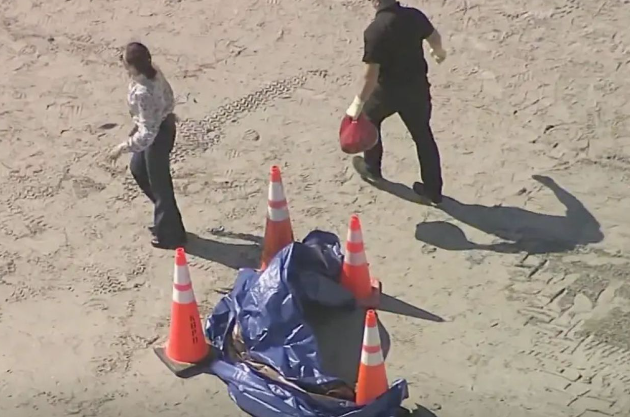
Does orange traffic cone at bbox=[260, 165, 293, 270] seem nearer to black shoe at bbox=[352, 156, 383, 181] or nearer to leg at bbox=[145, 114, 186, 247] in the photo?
leg at bbox=[145, 114, 186, 247]

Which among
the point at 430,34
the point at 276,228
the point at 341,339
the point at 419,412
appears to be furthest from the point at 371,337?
the point at 430,34

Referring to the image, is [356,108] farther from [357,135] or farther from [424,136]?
[424,136]

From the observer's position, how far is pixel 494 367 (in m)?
7.17

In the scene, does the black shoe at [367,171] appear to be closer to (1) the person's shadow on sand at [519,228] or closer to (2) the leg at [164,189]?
(1) the person's shadow on sand at [519,228]

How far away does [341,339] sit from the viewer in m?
7.37

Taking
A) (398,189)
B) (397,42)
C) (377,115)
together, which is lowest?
(398,189)

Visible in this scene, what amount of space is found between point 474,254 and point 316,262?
4.05 ft

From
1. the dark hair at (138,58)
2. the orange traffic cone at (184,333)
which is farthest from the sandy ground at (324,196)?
the dark hair at (138,58)

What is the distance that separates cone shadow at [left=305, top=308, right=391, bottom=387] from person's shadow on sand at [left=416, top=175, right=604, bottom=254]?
1.09 meters

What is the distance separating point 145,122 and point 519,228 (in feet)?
8.92

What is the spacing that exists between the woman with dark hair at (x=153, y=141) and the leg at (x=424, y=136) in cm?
170

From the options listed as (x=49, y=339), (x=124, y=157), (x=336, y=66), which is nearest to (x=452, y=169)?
(x=336, y=66)

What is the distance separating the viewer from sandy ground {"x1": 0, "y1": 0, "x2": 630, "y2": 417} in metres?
7.21

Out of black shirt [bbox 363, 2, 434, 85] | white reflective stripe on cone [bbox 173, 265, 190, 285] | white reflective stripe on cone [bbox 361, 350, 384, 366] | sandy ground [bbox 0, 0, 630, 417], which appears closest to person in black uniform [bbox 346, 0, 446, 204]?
black shirt [bbox 363, 2, 434, 85]
